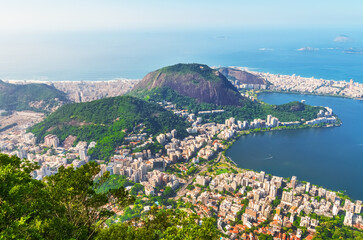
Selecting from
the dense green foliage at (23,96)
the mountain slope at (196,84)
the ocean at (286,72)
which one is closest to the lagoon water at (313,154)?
the ocean at (286,72)

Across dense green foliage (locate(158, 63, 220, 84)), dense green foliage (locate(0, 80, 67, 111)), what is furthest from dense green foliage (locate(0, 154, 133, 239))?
dense green foliage (locate(158, 63, 220, 84))

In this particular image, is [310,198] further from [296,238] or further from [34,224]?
[34,224]

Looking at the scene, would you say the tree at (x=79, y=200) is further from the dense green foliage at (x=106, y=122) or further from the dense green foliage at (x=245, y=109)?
the dense green foliage at (x=245, y=109)

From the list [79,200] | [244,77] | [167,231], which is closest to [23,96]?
[79,200]

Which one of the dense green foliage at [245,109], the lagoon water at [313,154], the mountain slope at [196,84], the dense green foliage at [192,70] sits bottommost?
the lagoon water at [313,154]

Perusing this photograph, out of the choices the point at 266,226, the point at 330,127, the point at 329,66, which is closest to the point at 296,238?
the point at 266,226

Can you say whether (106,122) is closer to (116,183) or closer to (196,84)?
(116,183)
